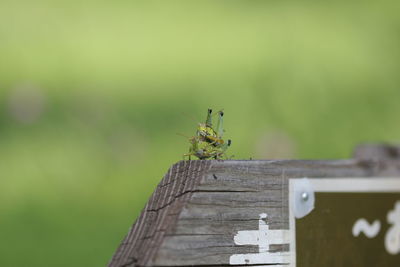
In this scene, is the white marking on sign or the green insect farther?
the green insect

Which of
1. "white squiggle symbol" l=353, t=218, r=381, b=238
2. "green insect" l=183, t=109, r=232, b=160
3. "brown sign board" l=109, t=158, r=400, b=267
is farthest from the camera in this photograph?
"green insect" l=183, t=109, r=232, b=160

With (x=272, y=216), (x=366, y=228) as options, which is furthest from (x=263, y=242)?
(x=366, y=228)

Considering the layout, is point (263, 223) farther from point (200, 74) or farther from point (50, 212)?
point (200, 74)

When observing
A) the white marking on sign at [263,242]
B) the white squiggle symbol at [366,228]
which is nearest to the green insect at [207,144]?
the white marking on sign at [263,242]

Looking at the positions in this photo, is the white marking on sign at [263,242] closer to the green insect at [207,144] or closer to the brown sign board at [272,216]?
the brown sign board at [272,216]

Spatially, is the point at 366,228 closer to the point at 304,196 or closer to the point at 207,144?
the point at 304,196

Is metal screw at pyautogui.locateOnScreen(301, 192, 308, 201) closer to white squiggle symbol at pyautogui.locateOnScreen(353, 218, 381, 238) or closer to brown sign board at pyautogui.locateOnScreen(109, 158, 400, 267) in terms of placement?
brown sign board at pyautogui.locateOnScreen(109, 158, 400, 267)

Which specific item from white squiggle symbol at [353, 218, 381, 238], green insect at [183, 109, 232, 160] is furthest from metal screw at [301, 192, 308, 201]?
green insect at [183, 109, 232, 160]
